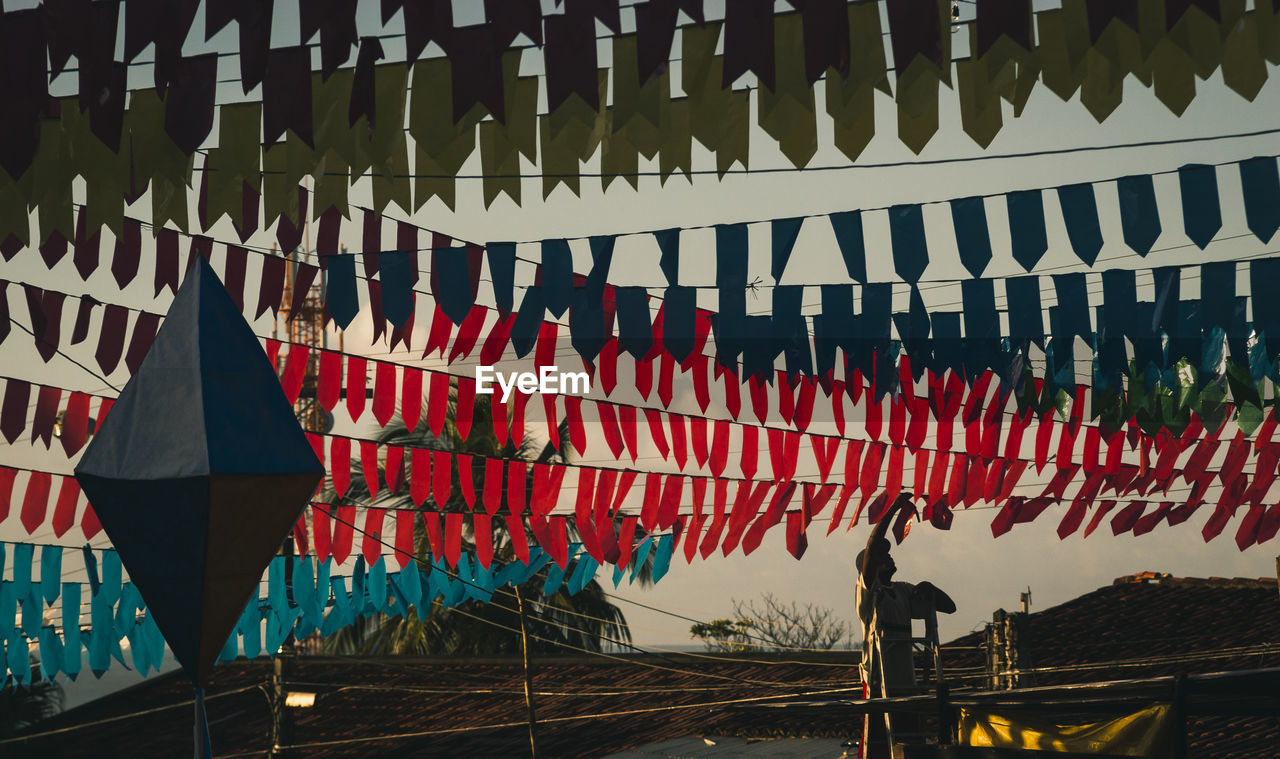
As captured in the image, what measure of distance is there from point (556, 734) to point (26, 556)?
7847 millimetres

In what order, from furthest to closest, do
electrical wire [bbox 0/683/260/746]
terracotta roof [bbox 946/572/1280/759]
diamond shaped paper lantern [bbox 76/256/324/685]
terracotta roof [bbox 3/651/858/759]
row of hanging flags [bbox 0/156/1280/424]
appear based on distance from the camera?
1. electrical wire [bbox 0/683/260/746]
2. terracotta roof [bbox 3/651/858/759]
3. terracotta roof [bbox 946/572/1280/759]
4. row of hanging flags [bbox 0/156/1280/424]
5. diamond shaped paper lantern [bbox 76/256/324/685]

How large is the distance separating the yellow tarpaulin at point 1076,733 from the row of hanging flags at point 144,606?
5897 mm

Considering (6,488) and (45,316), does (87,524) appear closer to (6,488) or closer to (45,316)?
(6,488)

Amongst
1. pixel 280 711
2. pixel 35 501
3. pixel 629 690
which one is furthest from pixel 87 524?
pixel 629 690

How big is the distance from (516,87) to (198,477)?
1835mm

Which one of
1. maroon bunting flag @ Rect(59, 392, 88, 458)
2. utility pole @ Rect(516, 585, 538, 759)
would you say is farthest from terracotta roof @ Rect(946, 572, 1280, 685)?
maroon bunting flag @ Rect(59, 392, 88, 458)

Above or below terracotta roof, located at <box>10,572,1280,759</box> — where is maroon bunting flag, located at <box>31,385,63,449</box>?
above

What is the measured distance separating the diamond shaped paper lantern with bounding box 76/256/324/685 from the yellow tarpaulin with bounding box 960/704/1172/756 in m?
2.57

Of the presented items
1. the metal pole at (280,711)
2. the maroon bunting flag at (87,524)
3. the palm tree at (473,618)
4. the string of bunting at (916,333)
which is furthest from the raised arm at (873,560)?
the palm tree at (473,618)

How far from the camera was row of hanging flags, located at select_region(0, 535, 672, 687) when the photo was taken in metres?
9.83

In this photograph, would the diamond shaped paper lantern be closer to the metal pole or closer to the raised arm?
the raised arm

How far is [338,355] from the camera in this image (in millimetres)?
8336

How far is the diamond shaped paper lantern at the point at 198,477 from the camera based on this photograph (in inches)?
122

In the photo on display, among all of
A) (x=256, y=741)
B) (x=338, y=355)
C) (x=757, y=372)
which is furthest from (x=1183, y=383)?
(x=256, y=741)
